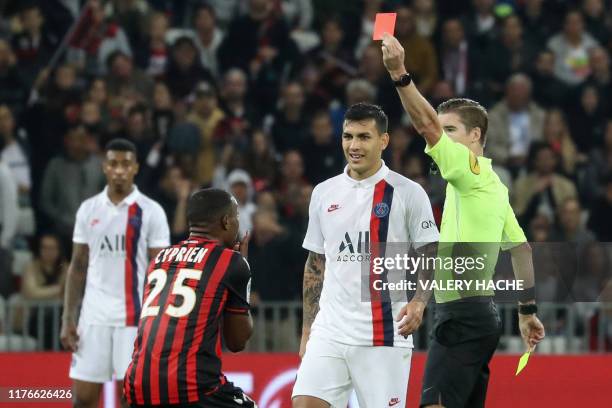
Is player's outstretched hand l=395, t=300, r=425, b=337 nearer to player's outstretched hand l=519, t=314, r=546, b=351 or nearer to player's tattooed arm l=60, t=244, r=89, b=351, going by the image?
player's outstretched hand l=519, t=314, r=546, b=351

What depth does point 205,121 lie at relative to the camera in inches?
579

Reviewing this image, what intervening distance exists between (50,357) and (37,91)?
4.68 metres

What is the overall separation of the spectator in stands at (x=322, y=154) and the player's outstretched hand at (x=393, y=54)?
7431 millimetres

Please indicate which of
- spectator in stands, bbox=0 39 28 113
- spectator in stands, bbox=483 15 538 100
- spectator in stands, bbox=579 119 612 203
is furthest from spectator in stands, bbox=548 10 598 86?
spectator in stands, bbox=0 39 28 113

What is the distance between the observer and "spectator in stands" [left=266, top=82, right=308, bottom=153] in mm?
14805

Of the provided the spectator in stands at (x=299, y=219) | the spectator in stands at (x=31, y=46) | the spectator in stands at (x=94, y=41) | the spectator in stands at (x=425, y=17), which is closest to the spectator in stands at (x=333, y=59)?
the spectator in stands at (x=425, y=17)

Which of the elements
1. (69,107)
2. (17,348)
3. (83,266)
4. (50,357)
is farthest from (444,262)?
(69,107)

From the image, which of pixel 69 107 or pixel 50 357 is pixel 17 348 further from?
pixel 69 107

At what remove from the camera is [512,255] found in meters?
7.83

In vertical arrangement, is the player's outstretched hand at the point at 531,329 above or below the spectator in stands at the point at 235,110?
below

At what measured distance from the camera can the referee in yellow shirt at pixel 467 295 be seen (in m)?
7.35

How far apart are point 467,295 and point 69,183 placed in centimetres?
725

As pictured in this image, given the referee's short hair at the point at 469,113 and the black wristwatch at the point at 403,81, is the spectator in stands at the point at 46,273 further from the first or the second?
the black wristwatch at the point at 403,81

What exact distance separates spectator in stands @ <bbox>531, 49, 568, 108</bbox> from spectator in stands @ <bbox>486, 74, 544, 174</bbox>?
303 mm
